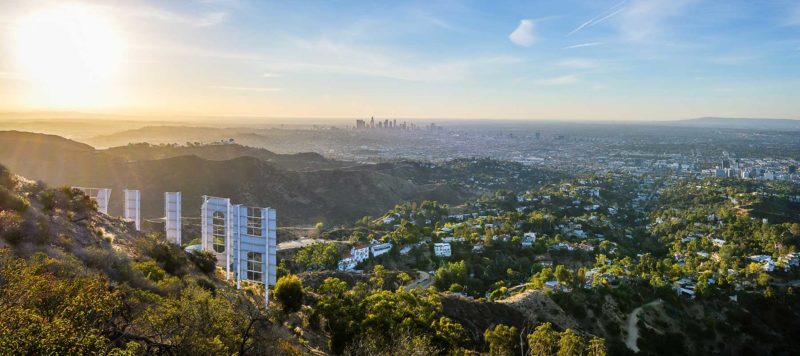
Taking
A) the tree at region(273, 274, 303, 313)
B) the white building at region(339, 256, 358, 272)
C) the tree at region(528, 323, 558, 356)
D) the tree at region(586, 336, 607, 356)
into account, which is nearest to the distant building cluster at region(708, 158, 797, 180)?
the white building at region(339, 256, 358, 272)

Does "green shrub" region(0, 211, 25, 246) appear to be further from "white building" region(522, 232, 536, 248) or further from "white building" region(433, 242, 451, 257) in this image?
"white building" region(522, 232, 536, 248)

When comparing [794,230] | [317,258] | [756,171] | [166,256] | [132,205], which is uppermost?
[132,205]

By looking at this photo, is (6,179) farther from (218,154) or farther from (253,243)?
(218,154)

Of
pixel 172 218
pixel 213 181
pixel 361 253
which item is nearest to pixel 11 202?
pixel 172 218

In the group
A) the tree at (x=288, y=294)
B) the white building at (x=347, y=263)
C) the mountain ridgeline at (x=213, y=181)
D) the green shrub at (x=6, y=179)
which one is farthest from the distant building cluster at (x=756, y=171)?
the green shrub at (x=6, y=179)

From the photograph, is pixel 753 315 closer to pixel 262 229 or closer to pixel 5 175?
pixel 262 229
